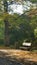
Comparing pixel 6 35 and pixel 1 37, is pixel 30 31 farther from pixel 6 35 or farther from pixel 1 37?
pixel 1 37

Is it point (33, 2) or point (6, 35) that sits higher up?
Result: point (33, 2)

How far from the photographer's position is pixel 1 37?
28.3 m

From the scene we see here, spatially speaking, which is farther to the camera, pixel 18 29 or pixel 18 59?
pixel 18 29

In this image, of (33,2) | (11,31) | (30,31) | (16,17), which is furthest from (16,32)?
(33,2)

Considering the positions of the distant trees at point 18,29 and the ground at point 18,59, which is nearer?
the ground at point 18,59

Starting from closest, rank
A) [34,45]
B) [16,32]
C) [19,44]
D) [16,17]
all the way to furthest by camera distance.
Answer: [34,45], [19,44], [16,17], [16,32]

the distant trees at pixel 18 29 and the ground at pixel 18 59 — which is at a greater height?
the ground at pixel 18 59

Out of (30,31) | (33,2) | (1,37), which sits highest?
(33,2)

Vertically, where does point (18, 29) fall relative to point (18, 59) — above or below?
below

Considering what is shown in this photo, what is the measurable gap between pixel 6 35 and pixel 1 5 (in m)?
3.71

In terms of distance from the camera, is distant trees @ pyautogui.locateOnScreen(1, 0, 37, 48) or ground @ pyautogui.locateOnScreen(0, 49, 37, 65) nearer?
ground @ pyautogui.locateOnScreen(0, 49, 37, 65)

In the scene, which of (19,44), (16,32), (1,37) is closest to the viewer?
(19,44)

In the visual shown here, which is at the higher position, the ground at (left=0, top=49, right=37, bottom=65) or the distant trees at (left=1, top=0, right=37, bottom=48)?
the ground at (left=0, top=49, right=37, bottom=65)

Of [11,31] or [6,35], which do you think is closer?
[6,35]
